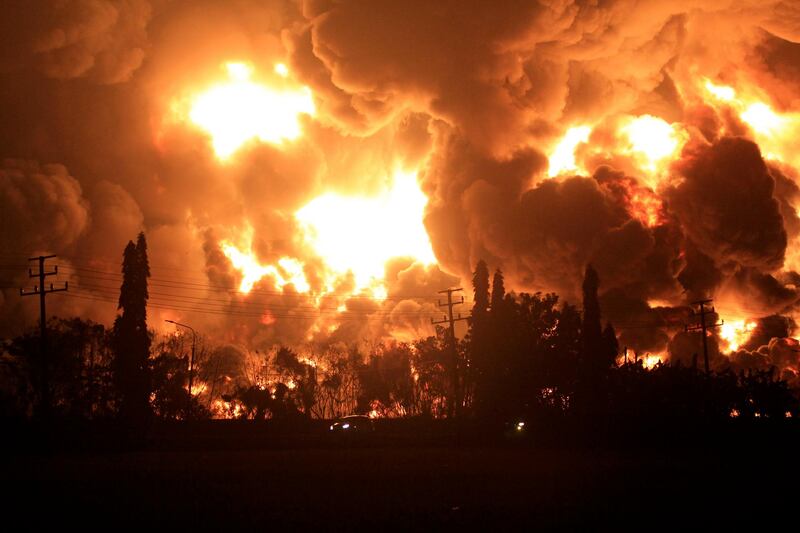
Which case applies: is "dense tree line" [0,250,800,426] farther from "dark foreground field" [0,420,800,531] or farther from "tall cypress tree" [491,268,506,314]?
"dark foreground field" [0,420,800,531]

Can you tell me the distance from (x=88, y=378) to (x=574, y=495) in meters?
66.4

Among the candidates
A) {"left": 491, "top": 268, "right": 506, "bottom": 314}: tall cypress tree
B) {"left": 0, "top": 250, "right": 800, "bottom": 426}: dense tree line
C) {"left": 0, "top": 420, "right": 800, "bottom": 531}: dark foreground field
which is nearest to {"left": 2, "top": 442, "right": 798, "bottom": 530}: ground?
{"left": 0, "top": 420, "right": 800, "bottom": 531}: dark foreground field

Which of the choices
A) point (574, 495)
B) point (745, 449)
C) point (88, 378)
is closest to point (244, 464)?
point (574, 495)

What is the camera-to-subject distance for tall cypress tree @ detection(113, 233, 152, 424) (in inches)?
2687

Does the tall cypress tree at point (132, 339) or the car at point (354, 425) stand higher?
the tall cypress tree at point (132, 339)

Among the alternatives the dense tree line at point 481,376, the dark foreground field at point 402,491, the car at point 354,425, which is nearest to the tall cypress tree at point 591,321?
the dense tree line at point 481,376

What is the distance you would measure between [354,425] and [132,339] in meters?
20.9

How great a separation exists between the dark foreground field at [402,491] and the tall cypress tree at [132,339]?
28.2 m

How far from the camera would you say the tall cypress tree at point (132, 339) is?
68250 millimetres

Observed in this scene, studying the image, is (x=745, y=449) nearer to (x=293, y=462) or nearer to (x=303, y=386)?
(x=293, y=462)

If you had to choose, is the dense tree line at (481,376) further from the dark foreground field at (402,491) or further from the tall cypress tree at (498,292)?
the dark foreground field at (402,491)

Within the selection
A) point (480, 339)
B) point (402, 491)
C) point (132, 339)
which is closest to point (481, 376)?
point (480, 339)

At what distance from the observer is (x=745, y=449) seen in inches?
1781

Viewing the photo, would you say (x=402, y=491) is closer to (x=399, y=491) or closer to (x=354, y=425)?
(x=399, y=491)
